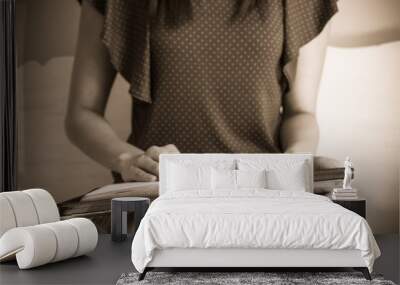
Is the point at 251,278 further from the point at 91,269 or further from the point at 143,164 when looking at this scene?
the point at 143,164

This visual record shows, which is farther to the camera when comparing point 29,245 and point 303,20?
point 303,20

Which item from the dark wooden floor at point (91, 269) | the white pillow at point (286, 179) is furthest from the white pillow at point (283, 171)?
the dark wooden floor at point (91, 269)

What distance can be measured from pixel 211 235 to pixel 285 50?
9.73 feet

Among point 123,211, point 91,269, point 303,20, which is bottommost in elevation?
point 91,269

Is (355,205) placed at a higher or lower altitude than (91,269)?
higher

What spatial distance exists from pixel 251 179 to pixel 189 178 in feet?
2.05

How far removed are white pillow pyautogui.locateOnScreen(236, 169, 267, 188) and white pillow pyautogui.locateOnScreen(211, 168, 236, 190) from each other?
0.16ft

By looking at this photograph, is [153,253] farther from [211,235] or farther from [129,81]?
[129,81]

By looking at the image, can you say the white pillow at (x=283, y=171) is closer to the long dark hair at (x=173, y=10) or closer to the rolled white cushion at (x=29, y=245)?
the long dark hair at (x=173, y=10)

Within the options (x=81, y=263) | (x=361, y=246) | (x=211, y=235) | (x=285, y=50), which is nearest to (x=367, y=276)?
(x=361, y=246)

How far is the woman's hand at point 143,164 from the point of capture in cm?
689

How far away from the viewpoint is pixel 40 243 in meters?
4.94

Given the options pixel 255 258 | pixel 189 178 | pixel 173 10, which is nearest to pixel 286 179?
pixel 189 178

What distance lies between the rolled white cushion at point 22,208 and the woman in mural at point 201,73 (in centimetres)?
161
